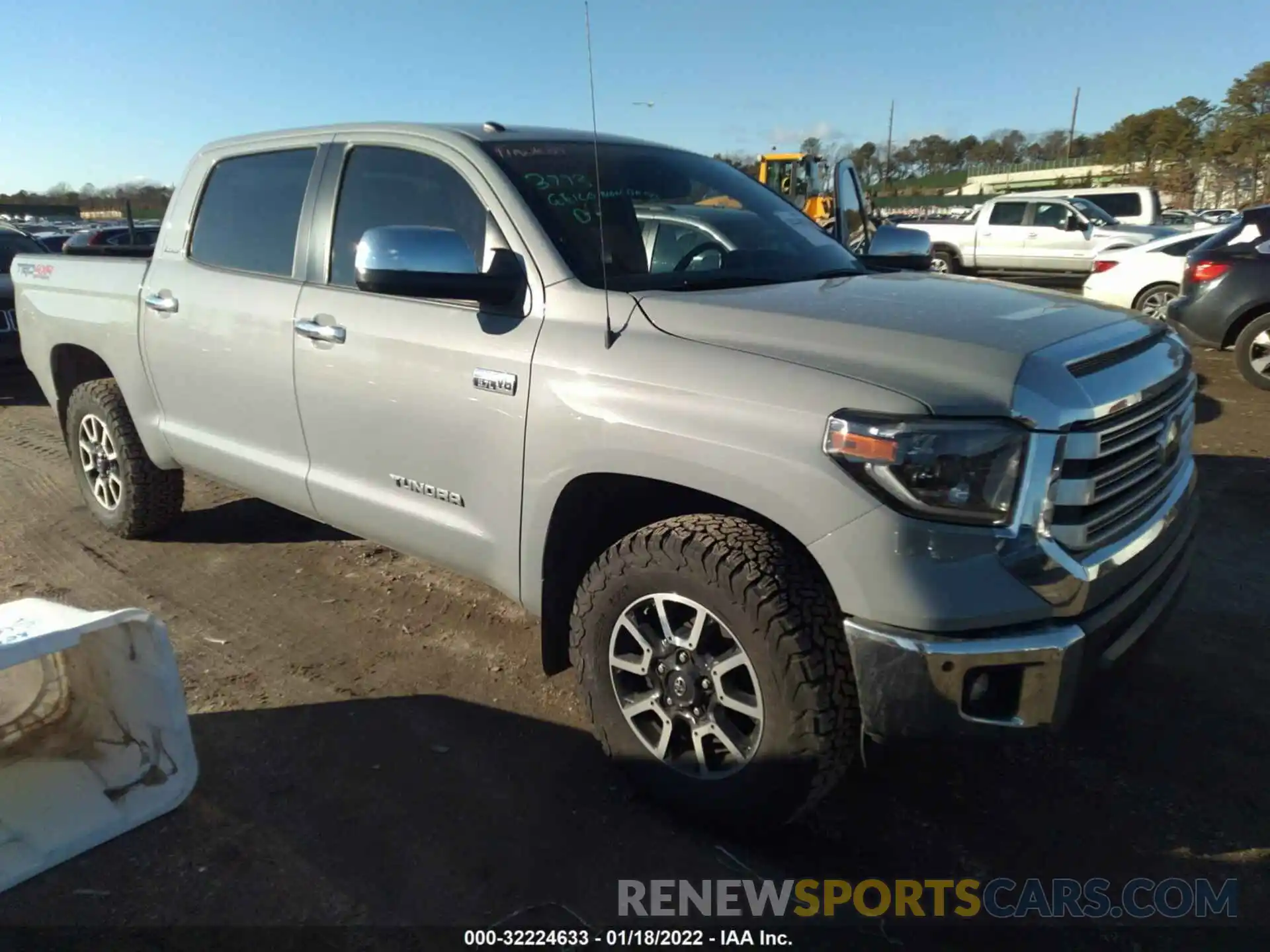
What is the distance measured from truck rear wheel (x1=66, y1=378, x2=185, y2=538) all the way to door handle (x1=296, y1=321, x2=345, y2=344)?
5.52 feet

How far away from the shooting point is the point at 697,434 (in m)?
2.30

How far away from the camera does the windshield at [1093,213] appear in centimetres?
1688

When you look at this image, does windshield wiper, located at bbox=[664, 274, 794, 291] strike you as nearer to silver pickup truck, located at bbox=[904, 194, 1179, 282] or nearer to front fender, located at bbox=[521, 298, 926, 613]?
front fender, located at bbox=[521, 298, 926, 613]

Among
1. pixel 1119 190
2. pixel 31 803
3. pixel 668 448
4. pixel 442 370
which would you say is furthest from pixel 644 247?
pixel 1119 190

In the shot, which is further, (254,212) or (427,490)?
(254,212)

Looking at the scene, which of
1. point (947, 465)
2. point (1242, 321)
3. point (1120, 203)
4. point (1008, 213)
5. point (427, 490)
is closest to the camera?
point (947, 465)

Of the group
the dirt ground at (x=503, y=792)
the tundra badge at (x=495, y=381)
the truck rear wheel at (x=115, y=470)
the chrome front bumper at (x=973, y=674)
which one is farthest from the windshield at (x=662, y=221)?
the truck rear wheel at (x=115, y=470)

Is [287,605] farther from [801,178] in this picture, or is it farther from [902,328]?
[801,178]

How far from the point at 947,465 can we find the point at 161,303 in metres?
3.49

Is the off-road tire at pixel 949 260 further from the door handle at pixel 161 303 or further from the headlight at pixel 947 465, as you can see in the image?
the headlight at pixel 947 465

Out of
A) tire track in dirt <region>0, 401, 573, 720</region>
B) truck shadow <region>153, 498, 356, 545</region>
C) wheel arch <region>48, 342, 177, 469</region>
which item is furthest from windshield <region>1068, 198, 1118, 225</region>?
wheel arch <region>48, 342, 177, 469</region>

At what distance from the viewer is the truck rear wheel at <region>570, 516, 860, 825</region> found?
2213 mm

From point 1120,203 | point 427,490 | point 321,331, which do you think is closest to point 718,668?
point 427,490

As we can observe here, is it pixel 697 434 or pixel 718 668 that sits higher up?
pixel 697 434
